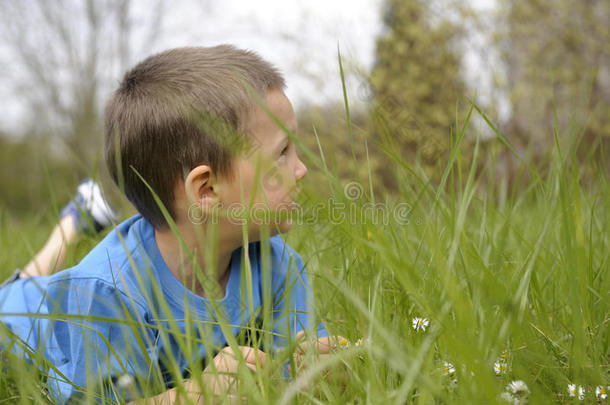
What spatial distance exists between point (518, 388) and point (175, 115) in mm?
875

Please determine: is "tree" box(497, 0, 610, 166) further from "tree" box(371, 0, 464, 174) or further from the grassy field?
the grassy field

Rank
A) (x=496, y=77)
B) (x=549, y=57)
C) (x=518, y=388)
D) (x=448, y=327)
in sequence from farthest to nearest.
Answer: (x=549, y=57), (x=496, y=77), (x=518, y=388), (x=448, y=327)

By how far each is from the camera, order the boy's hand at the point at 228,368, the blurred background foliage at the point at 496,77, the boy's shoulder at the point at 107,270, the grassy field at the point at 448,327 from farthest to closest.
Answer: the blurred background foliage at the point at 496,77
the boy's shoulder at the point at 107,270
the boy's hand at the point at 228,368
the grassy field at the point at 448,327

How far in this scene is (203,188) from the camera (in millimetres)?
1127

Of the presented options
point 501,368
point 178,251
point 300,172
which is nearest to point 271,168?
point 300,172

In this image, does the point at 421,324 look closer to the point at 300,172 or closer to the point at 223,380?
the point at 223,380

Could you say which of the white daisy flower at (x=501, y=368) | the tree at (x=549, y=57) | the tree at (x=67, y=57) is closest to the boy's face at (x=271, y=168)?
the white daisy flower at (x=501, y=368)

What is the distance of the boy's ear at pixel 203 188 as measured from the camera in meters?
1.11

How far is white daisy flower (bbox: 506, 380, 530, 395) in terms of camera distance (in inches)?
25.6

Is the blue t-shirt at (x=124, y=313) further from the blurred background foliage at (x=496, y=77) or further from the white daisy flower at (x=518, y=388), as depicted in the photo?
the blurred background foliage at (x=496, y=77)

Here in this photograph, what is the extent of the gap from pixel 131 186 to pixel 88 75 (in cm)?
922

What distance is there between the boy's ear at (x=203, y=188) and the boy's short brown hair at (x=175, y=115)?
0.08 ft

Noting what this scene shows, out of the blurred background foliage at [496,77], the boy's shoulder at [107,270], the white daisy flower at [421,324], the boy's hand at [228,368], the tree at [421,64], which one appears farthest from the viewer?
the tree at [421,64]

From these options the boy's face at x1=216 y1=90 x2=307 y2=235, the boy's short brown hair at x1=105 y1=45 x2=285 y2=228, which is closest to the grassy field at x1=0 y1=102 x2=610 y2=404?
the boy's face at x1=216 y1=90 x2=307 y2=235
